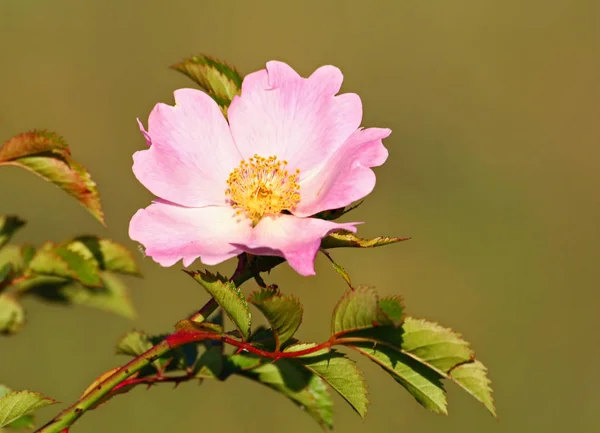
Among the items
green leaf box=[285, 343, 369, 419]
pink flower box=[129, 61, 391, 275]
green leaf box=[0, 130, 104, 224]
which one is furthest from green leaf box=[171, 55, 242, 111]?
green leaf box=[285, 343, 369, 419]

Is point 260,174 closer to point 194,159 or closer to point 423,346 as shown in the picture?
point 194,159

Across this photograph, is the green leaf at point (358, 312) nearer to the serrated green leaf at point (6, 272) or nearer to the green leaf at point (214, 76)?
the green leaf at point (214, 76)

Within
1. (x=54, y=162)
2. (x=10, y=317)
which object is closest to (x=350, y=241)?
(x=54, y=162)

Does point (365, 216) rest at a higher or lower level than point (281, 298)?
lower

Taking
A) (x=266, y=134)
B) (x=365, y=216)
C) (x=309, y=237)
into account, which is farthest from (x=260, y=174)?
(x=365, y=216)

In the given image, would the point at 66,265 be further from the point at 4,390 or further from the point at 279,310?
the point at 279,310

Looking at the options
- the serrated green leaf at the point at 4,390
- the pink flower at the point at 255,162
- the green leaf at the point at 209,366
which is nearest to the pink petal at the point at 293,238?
the pink flower at the point at 255,162

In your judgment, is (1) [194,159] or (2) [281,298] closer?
(2) [281,298]

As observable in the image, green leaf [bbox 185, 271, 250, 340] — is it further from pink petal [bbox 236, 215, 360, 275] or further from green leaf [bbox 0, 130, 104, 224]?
green leaf [bbox 0, 130, 104, 224]
